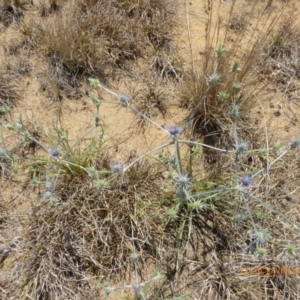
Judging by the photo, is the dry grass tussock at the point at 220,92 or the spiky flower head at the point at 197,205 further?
the dry grass tussock at the point at 220,92

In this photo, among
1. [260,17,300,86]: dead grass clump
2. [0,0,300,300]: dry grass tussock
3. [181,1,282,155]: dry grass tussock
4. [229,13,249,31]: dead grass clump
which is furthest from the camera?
[229,13,249,31]: dead grass clump

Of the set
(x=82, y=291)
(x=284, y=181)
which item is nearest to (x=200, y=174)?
(x=284, y=181)

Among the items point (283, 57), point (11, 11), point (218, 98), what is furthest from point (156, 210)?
point (11, 11)

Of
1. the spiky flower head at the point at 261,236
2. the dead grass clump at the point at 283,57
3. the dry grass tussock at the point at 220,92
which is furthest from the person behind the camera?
the dead grass clump at the point at 283,57

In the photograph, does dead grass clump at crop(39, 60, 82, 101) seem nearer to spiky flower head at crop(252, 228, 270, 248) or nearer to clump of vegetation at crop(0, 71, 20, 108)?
clump of vegetation at crop(0, 71, 20, 108)

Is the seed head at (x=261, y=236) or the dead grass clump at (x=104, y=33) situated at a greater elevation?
the dead grass clump at (x=104, y=33)

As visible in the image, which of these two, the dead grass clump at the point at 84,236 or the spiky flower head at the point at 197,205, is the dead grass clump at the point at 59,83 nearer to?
the dead grass clump at the point at 84,236

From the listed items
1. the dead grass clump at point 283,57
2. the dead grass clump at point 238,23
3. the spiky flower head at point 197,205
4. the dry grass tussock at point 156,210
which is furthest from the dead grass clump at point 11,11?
the spiky flower head at point 197,205

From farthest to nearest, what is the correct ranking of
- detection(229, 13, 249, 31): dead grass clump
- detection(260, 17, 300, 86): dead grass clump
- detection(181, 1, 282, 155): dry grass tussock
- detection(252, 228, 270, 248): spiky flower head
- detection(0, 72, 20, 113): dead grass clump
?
1. detection(229, 13, 249, 31): dead grass clump
2. detection(260, 17, 300, 86): dead grass clump
3. detection(0, 72, 20, 113): dead grass clump
4. detection(181, 1, 282, 155): dry grass tussock
5. detection(252, 228, 270, 248): spiky flower head

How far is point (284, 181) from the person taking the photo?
226 centimetres

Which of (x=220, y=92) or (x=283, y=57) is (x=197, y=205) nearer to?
(x=220, y=92)

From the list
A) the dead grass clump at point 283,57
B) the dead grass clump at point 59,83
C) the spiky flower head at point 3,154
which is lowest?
the spiky flower head at point 3,154

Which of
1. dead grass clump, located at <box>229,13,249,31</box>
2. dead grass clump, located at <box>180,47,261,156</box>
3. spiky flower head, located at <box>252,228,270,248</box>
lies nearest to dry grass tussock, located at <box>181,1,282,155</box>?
dead grass clump, located at <box>180,47,261,156</box>

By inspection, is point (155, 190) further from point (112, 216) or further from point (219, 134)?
point (219, 134)
